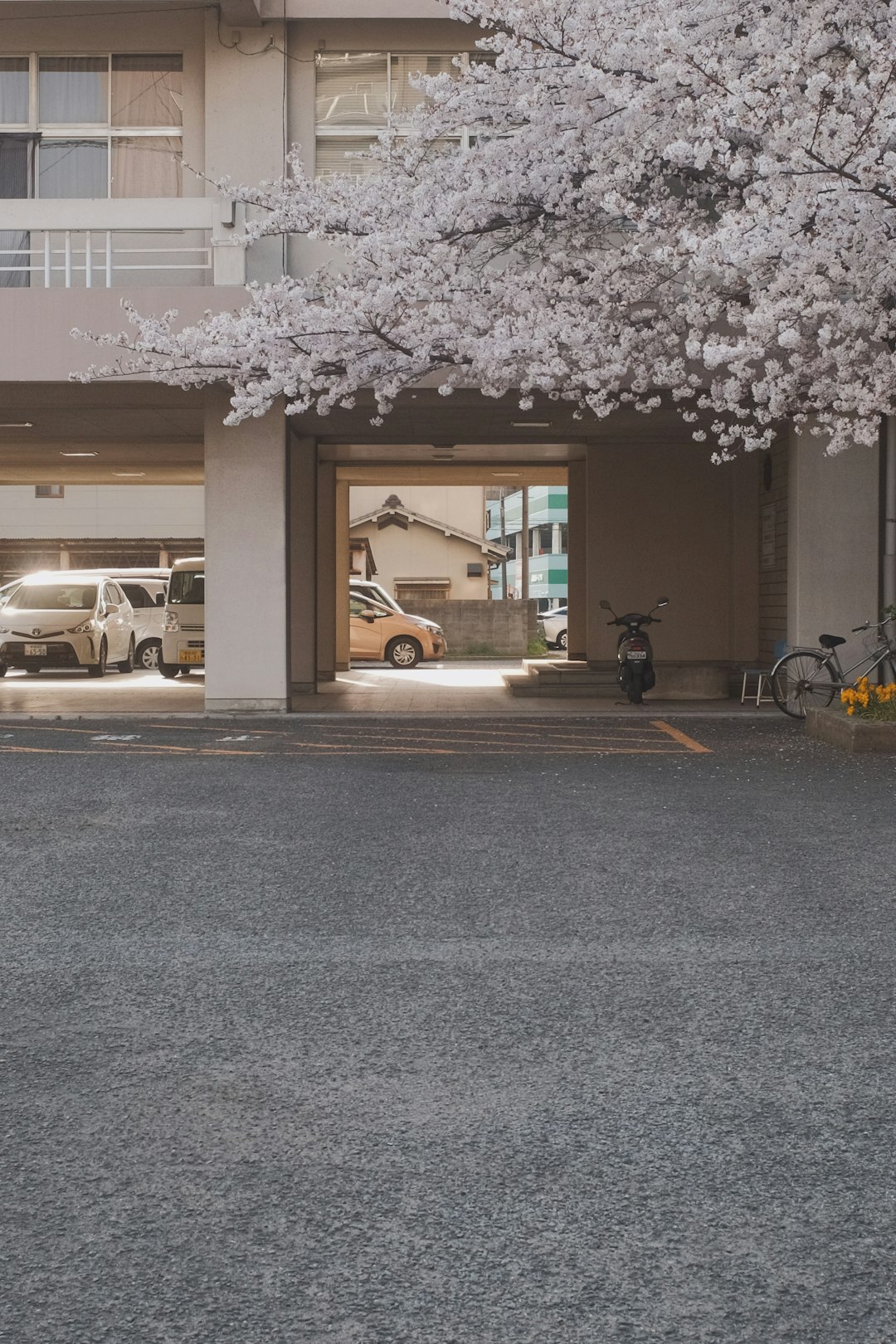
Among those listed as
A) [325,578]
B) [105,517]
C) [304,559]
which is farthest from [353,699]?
[105,517]

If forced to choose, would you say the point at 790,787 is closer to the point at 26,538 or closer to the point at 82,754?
the point at 82,754

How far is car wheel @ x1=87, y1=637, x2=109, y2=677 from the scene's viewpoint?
69.9 feet

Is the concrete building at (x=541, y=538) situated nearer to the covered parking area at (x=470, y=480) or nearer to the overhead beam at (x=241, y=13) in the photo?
the covered parking area at (x=470, y=480)

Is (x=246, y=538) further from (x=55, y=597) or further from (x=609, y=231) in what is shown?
(x=55, y=597)

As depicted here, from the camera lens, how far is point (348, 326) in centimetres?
1102

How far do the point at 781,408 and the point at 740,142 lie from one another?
203 centimetres

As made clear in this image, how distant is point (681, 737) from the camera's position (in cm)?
1198

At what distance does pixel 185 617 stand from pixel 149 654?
4568mm

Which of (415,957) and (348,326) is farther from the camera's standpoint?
(348,326)

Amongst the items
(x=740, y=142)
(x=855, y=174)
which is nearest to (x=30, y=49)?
(x=740, y=142)

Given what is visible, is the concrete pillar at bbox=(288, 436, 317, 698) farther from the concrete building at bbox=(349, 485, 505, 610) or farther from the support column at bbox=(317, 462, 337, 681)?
the concrete building at bbox=(349, 485, 505, 610)

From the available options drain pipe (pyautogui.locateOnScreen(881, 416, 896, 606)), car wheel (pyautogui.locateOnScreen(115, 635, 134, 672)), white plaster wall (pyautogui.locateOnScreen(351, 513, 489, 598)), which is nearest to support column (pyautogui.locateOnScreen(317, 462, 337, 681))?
car wheel (pyautogui.locateOnScreen(115, 635, 134, 672))

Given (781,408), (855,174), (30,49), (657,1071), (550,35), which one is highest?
(30,49)

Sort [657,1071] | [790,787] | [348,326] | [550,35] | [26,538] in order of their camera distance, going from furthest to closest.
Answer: [26,538]
[348,326]
[550,35]
[790,787]
[657,1071]
